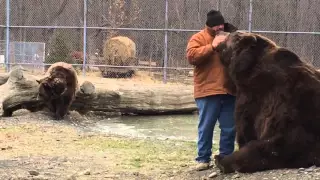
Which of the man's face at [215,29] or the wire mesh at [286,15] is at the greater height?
the wire mesh at [286,15]

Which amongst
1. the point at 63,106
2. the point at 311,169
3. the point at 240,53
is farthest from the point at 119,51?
the point at 311,169

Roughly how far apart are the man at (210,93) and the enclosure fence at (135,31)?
471 inches

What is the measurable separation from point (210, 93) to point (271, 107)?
1343mm

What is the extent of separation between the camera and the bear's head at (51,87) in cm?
1196

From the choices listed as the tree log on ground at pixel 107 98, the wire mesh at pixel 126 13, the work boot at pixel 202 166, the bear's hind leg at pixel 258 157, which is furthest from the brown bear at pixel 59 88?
the wire mesh at pixel 126 13

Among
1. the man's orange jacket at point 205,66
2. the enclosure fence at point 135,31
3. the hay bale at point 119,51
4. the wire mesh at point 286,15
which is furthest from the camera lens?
the hay bale at point 119,51

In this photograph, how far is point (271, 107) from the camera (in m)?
5.21

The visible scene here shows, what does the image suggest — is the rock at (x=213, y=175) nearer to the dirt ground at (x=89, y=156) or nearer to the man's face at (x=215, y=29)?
the dirt ground at (x=89, y=156)

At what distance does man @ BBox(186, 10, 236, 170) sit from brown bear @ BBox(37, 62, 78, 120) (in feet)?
19.6

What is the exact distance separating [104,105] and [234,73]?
8496mm

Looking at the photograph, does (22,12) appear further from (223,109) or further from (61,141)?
(223,109)

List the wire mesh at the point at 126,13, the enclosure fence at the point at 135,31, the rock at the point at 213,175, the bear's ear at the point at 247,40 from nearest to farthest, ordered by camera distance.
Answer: the bear's ear at the point at 247,40, the rock at the point at 213,175, the enclosure fence at the point at 135,31, the wire mesh at the point at 126,13

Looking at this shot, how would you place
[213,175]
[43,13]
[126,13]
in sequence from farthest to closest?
1. [43,13]
2. [126,13]
3. [213,175]

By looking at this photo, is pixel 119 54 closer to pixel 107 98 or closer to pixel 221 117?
pixel 107 98
